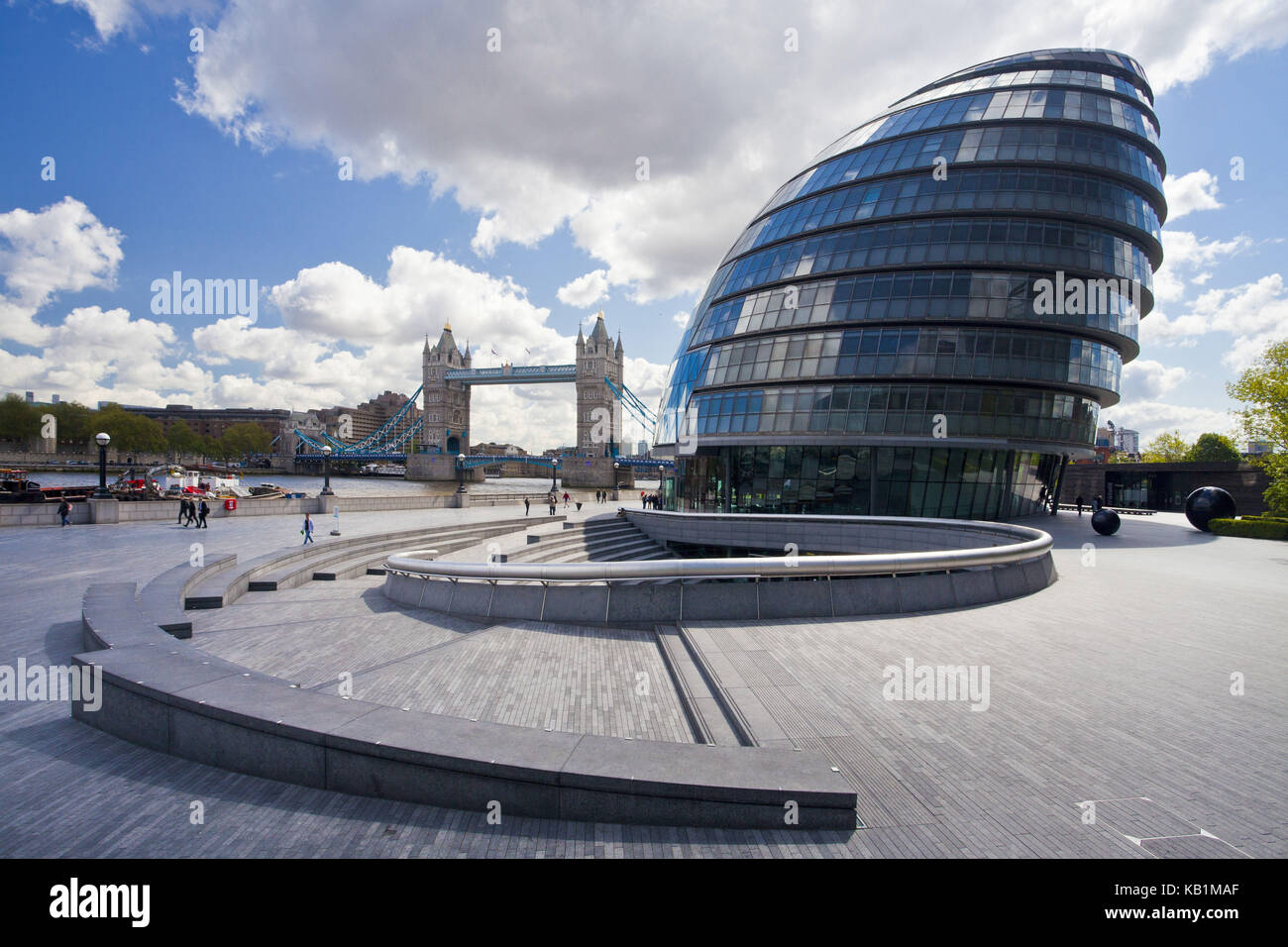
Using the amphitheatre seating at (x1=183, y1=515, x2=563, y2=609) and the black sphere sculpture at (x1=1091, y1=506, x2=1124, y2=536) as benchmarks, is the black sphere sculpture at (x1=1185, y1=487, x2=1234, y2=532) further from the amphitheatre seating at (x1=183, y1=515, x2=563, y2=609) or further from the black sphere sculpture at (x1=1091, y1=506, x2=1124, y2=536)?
the amphitheatre seating at (x1=183, y1=515, x2=563, y2=609)

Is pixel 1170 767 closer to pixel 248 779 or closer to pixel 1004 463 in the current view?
pixel 248 779

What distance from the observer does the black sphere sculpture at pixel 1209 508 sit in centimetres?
2866

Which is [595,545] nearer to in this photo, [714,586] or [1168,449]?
[714,586]

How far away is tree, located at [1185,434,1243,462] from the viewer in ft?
272

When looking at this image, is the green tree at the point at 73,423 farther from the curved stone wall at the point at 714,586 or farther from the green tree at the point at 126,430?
the curved stone wall at the point at 714,586

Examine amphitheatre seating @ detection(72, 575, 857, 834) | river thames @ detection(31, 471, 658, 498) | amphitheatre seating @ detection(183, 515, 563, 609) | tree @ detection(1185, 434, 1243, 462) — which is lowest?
river thames @ detection(31, 471, 658, 498)

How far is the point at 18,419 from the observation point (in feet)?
365

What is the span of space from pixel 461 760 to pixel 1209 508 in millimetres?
37893

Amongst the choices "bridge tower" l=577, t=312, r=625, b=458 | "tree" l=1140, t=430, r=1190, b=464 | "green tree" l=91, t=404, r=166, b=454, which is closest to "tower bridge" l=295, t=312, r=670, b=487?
"bridge tower" l=577, t=312, r=625, b=458

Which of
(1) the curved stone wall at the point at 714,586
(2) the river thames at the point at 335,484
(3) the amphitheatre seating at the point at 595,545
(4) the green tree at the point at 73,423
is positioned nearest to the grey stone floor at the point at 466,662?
(1) the curved stone wall at the point at 714,586

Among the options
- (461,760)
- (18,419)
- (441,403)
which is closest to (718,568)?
(461,760)

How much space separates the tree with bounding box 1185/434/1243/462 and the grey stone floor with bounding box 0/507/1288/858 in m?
101
